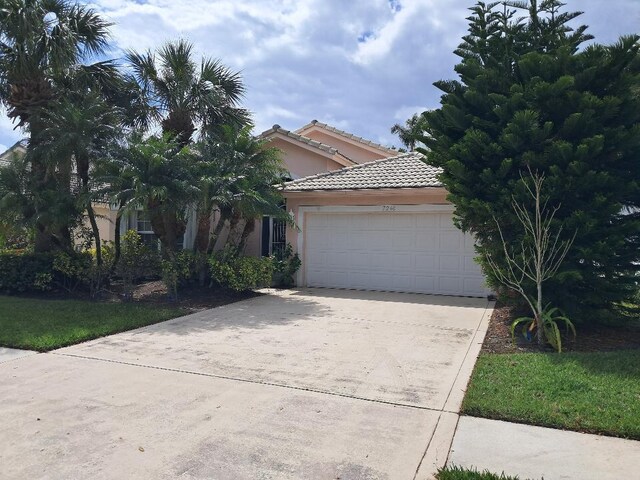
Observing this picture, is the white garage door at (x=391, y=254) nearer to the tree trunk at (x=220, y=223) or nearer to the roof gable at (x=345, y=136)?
the tree trunk at (x=220, y=223)

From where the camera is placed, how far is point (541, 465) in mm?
3621

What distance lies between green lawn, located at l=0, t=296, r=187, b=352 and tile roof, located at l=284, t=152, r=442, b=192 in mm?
5701

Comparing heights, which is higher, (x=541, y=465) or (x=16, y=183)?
(x=16, y=183)

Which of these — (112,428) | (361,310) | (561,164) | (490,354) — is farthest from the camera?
(361,310)

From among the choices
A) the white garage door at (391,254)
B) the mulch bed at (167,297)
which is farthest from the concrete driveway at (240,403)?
the white garage door at (391,254)

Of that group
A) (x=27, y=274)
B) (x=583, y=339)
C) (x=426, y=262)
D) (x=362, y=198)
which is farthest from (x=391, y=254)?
(x=27, y=274)

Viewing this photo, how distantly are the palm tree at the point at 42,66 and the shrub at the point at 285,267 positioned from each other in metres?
5.55

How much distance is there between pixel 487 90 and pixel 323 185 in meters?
6.33

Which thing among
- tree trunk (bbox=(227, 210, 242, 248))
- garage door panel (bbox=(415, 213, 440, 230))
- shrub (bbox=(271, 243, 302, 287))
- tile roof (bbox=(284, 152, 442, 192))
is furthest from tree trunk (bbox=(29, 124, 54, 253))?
garage door panel (bbox=(415, 213, 440, 230))

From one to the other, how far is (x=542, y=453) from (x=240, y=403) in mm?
2799

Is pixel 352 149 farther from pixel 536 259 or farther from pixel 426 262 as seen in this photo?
pixel 536 259

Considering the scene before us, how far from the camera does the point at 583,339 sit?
7.49 meters

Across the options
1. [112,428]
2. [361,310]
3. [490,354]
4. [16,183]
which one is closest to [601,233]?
[490,354]

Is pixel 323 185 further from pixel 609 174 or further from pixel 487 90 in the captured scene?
pixel 609 174
